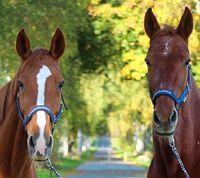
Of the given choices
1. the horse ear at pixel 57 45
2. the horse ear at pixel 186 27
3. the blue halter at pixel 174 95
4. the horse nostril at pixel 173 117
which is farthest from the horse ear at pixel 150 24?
the horse nostril at pixel 173 117

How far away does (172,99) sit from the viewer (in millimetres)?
6172

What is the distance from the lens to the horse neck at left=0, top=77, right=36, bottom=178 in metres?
6.42

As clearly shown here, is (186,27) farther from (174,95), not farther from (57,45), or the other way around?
(57,45)

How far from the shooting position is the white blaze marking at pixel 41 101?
5.85 meters

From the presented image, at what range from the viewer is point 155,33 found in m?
6.71

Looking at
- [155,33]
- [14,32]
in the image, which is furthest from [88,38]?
[155,33]

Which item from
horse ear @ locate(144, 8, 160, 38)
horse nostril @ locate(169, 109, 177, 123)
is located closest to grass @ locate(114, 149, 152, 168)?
horse ear @ locate(144, 8, 160, 38)

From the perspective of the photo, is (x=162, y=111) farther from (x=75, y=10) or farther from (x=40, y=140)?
(x=75, y=10)

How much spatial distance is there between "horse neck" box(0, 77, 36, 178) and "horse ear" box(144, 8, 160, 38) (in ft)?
4.42

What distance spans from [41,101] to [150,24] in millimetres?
1428

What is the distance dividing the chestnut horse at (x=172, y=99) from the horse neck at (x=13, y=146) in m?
1.17

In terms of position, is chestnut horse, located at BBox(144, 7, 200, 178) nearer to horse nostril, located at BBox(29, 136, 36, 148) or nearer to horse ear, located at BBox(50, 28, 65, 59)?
horse ear, located at BBox(50, 28, 65, 59)

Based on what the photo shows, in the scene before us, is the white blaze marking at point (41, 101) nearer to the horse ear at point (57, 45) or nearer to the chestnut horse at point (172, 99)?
Result: the horse ear at point (57, 45)

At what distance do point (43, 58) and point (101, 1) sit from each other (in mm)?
14927
